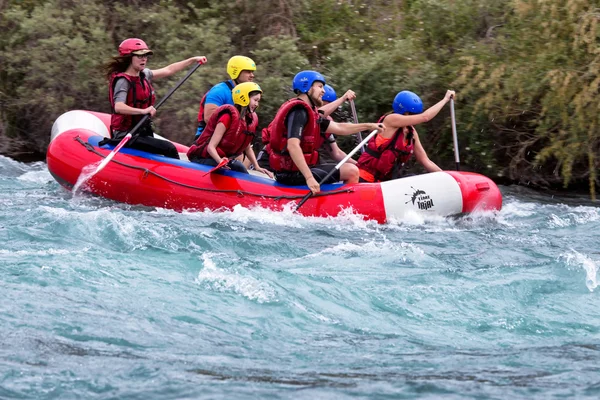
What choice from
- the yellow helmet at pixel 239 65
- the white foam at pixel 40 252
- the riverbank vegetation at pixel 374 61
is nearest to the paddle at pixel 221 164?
the yellow helmet at pixel 239 65

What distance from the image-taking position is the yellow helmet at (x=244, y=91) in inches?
354

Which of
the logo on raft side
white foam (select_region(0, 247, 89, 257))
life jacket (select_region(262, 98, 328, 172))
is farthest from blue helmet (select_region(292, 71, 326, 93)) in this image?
white foam (select_region(0, 247, 89, 257))

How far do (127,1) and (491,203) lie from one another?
282 inches

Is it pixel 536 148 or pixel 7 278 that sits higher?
pixel 536 148

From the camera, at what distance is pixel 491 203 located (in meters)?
9.12

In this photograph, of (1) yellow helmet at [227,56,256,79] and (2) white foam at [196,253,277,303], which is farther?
(1) yellow helmet at [227,56,256,79]

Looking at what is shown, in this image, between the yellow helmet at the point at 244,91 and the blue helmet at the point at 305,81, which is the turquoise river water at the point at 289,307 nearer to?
the yellow helmet at the point at 244,91

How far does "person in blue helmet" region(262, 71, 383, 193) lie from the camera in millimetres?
8719

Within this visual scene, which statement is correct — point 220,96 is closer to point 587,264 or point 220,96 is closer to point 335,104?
point 335,104

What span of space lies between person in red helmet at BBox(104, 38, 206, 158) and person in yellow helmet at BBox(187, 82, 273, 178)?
483 millimetres

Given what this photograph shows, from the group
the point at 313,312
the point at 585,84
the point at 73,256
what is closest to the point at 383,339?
the point at 313,312

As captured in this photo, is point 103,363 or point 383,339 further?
point 383,339

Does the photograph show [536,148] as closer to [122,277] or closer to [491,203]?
[491,203]

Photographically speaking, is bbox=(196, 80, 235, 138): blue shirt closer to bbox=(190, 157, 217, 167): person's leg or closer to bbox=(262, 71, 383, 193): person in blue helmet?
bbox=(190, 157, 217, 167): person's leg
